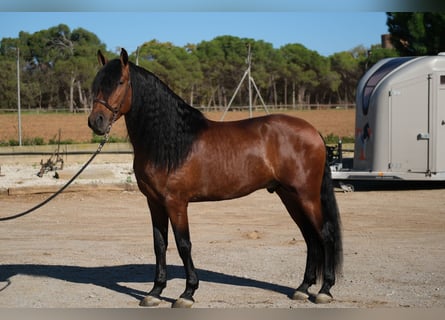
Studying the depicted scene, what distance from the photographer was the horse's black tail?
519 cm

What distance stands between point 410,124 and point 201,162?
7312 mm

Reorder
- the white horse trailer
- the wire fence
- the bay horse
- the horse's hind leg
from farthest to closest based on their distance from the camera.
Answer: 1. the wire fence
2. the white horse trailer
3. the horse's hind leg
4. the bay horse

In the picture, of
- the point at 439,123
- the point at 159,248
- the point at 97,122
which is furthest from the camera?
the point at 439,123

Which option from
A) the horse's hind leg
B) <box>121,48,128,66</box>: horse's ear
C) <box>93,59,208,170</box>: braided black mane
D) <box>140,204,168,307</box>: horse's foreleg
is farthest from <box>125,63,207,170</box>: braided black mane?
the horse's hind leg

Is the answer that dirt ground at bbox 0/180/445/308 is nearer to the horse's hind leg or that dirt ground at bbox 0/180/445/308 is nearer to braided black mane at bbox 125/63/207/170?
the horse's hind leg

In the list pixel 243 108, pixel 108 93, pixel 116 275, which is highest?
pixel 243 108

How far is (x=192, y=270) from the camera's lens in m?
4.94

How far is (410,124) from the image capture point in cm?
1134

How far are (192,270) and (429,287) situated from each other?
6.85 feet

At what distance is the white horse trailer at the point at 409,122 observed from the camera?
11258 millimetres

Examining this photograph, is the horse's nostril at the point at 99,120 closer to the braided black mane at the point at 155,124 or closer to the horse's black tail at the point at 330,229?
the braided black mane at the point at 155,124

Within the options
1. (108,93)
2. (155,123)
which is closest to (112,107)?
(108,93)

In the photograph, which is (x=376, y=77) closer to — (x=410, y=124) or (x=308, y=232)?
(x=410, y=124)

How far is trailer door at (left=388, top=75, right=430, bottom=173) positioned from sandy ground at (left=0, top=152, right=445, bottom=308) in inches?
27.4
